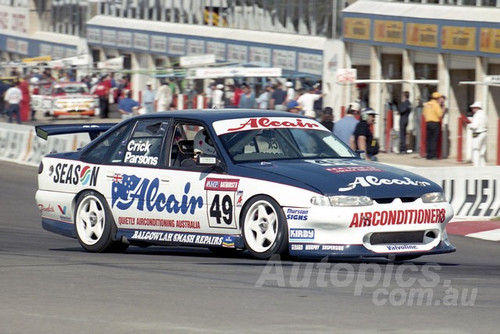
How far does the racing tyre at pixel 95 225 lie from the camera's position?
11.4m

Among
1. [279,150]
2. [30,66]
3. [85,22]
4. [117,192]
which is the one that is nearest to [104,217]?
[117,192]

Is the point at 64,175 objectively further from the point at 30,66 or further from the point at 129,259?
the point at 30,66

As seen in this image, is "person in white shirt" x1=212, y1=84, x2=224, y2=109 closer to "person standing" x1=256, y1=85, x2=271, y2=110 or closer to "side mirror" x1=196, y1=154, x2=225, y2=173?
"person standing" x1=256, y1=85, x2=271, y2=110

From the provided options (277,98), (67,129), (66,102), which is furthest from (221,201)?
(66,102)

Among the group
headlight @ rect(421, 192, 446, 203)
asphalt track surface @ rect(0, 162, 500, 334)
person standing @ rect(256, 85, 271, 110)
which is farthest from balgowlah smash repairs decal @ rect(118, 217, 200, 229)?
person standing @ rect(256, 85, 271, 110)

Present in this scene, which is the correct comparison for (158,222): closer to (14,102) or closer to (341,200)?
(341,200)

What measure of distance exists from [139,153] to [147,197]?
0.49 metres

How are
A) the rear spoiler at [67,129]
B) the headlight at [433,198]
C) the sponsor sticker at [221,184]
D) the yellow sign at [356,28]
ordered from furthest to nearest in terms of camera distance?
the yellow sign at [356,28]
the rear spoiler at [67,129]
the sponsor sticker at [221,184]
the headlight at [433,198]

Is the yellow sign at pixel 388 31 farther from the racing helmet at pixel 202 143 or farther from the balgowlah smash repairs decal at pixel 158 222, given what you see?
the balgowlah smash repairs decal at pixel 158 222

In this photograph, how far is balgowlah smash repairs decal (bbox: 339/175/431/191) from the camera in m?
9.75

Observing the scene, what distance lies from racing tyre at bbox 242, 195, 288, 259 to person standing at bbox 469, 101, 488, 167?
15005 mm

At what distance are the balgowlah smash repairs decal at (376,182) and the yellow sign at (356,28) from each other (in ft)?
77.3

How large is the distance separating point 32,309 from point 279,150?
3.81 m

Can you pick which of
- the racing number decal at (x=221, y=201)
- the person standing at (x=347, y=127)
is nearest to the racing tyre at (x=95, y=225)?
the racing number decal at (x=221, y=201)
